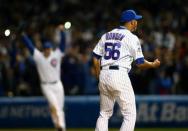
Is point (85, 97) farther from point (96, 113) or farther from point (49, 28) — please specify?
point (49, 28)

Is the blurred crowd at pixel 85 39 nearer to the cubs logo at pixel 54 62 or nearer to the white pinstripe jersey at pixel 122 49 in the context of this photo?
the cubs logo at pixel 54 62

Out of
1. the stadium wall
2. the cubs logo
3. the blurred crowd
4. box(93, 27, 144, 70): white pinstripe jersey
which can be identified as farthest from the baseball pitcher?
the stadium wall

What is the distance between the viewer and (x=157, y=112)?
17844 mm

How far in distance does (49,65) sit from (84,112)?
2299mm

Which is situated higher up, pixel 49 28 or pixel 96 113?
pixel 49 28

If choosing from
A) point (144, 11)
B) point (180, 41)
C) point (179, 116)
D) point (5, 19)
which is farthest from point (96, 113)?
point (5, 19)

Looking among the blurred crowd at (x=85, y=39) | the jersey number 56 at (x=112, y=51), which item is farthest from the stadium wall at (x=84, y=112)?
the jersey number 56 at (x=112, y=51)

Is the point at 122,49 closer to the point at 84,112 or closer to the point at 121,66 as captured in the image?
the point at 121,66

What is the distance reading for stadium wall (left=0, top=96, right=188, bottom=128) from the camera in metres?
17.8

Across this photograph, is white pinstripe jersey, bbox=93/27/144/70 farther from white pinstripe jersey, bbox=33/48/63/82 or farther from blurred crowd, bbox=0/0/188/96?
blurred crowd, bbox=0/0/188/96

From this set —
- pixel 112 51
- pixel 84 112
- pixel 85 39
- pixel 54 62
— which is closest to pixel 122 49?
pixel 112 51

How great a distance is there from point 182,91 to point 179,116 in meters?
1.45

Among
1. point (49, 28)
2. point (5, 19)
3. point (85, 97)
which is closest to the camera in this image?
point (85, 97)

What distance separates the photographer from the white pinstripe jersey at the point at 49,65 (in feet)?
51.9
